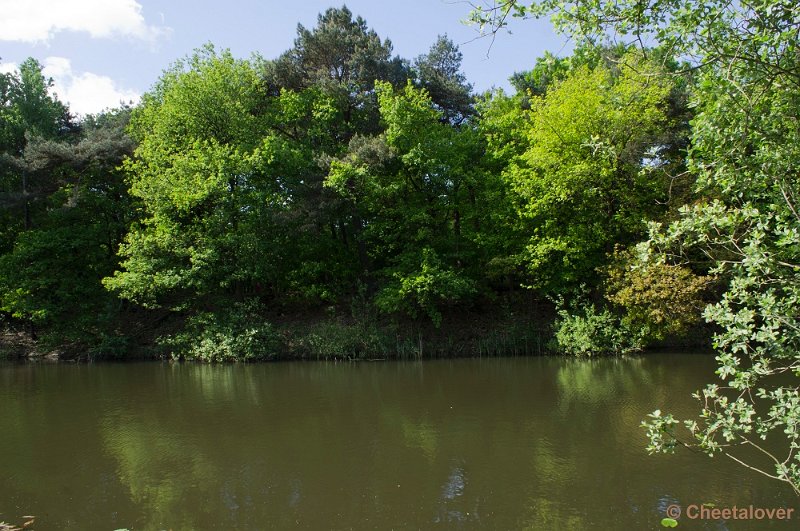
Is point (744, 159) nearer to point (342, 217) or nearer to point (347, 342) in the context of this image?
point (347, 342)

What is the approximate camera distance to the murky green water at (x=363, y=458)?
21.0 feet

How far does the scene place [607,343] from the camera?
1923 cm

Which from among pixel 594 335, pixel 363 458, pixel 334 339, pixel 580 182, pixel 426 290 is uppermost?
pixel 580 182

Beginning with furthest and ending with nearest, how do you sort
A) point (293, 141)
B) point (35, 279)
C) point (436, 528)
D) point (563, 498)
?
1. point (293, 141)
2. point (35, 279)
3. point (563, 498)
4. point (436, 528)

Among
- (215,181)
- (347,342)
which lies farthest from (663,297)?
(215,181)

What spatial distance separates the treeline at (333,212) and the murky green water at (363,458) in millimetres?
5995

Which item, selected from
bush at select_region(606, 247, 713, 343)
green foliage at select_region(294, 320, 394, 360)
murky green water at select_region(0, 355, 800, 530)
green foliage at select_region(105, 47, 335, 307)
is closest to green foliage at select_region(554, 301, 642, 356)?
bush at select_region(606, 247, 713, 343)

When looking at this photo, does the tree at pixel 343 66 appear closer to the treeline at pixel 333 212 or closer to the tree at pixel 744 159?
the treeline at pixel 333 212

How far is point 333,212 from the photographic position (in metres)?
21.5

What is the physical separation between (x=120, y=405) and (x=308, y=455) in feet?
21.4

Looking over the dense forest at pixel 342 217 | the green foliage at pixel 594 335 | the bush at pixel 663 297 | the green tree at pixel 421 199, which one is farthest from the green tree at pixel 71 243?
the bush at pixel 663 297

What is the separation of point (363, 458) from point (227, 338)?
13.6 metres

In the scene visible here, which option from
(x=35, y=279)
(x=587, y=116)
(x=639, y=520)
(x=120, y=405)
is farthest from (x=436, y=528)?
(x=35, y=279)

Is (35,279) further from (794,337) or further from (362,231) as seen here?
(794,337)
